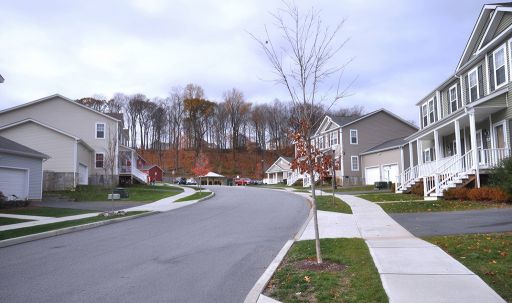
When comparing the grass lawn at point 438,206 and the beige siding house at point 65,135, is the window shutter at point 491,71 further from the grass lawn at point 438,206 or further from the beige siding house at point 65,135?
the beige siding house at point 65,135

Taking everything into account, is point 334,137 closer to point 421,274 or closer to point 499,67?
point 499,67

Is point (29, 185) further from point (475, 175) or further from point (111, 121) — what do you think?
point (475, 175)

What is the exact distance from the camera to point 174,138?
9788cm

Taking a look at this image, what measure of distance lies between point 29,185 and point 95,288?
76.6 feet

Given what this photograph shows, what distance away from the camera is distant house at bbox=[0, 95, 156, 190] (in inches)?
1379

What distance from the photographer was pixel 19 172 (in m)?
26.5

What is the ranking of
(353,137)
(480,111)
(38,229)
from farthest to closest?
(353,137)
(480,111)
(38,229)

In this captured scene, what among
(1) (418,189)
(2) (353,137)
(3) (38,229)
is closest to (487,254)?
(3) (38,229)

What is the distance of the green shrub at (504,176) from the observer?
17422 mm

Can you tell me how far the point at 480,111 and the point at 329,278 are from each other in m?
17.9

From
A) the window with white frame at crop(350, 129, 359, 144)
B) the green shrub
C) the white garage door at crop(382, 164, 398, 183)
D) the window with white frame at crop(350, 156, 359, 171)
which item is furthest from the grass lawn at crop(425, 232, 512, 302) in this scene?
the window with white frame at crop(350, 129, 359, 144)

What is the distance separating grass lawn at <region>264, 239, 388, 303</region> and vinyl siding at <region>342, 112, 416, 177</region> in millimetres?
37748

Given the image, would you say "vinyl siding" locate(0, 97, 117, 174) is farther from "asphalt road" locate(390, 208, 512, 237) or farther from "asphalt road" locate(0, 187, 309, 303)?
"asphalt road" locate(390, 208, 512, 237)

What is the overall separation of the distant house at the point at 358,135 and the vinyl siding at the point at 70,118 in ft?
69.7
